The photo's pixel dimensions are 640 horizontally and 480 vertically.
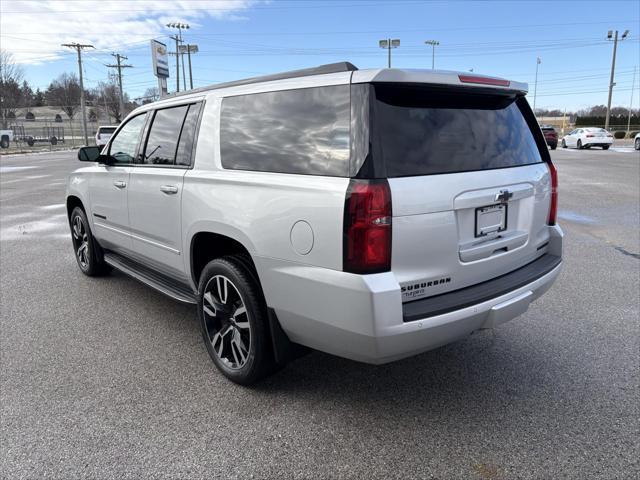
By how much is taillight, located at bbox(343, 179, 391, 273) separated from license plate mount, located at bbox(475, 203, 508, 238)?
0.66 meters

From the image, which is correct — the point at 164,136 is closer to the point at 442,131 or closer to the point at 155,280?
the point at 155,280

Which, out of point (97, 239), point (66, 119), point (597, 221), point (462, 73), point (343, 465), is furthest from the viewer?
point (66, 119)

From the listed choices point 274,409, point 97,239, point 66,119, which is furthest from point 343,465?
point 66,119

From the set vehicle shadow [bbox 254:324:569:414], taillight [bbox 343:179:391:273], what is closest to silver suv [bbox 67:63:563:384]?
taillight [bbox 343:179:391:273]

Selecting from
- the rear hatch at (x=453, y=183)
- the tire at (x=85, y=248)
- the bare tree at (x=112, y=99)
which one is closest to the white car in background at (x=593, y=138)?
the rear hatch at (x=453, y=183)

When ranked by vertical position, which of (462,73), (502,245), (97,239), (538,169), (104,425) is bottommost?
(104,425)

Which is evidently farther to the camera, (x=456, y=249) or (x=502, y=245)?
(x=502, y=245)

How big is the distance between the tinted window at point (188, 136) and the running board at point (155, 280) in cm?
99

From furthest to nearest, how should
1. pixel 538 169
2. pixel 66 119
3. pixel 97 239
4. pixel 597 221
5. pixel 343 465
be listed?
pixel 66 119
pixel 597 221
pixel 97 239
pixel 538 169
pixel 343 465

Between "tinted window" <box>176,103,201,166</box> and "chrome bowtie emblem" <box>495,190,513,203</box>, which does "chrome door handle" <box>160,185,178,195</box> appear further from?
"chrome bowtie emblem" <box>495,190,513,203</box>

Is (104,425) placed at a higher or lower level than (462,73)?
lower

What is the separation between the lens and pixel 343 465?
2545mm

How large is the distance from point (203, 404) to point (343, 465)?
3.34 ft

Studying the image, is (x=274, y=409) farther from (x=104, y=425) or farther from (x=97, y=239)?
(x=97, y=239)
